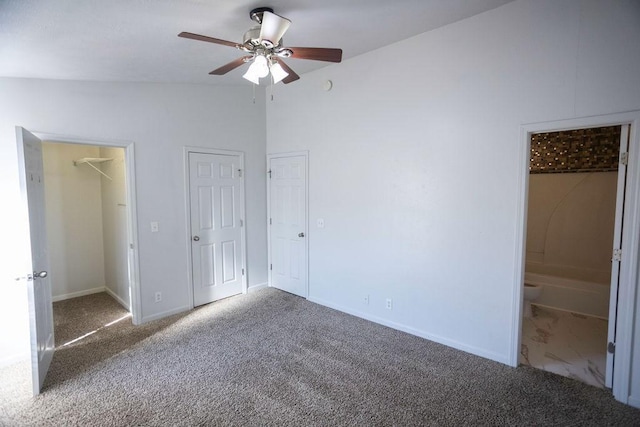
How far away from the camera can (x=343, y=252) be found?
12.8 ft

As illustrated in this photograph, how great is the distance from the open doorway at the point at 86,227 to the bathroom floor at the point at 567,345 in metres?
4.62

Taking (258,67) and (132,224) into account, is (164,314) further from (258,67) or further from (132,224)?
(258,67)

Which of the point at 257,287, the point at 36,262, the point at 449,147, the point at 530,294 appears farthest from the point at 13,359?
the point at 530,294

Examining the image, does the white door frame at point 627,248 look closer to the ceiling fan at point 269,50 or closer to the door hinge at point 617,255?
the door hinge at point 617,255

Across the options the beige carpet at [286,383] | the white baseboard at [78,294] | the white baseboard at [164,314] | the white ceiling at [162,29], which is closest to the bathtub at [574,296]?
the beige carpet at [286,383]

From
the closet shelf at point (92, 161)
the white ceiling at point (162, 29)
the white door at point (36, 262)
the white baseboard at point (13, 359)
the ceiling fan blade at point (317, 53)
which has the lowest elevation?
the white baseboard at point (13, 359)

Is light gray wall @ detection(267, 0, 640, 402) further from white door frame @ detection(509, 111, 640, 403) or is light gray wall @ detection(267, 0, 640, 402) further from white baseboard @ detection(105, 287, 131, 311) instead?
white baseboard @ detection(105, 287, 131, 311)

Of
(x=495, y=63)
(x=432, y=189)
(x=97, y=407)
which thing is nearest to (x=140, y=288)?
(x=97, y=407)

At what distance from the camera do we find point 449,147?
2973 mm

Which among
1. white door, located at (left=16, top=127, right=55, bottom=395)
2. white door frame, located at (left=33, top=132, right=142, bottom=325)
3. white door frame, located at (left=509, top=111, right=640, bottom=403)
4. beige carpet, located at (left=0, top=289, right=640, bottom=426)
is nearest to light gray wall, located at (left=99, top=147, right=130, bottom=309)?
white door frame, located at (left=33, top=132, right=142, bottom=325)

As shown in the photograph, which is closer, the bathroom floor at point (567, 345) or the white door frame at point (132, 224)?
the bathroom floor at point (567, 345)

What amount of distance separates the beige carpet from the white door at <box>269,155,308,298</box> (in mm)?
1076

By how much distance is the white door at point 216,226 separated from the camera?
4.00 metres

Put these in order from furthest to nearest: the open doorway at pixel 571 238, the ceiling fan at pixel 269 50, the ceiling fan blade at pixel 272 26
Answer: the open doorway at pixel 571 238 < the ceiling fan at pixel 269 50 < the ceiling fan blade at pixel 272 26
